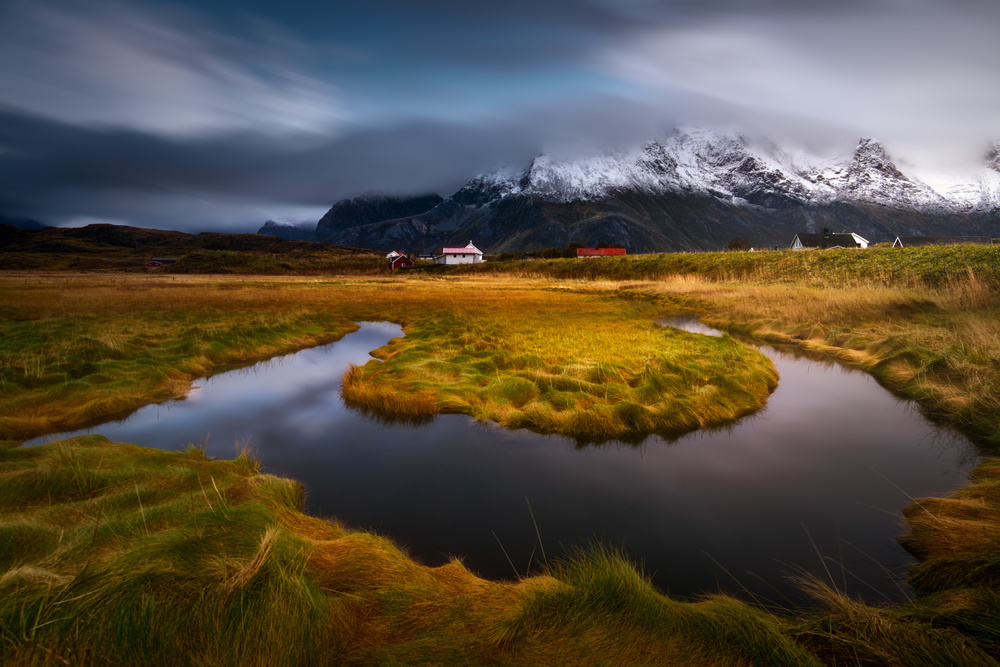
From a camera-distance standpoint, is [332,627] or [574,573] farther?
[574,573]

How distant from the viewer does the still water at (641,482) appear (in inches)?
216

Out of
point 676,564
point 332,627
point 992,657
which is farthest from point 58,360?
point 992,657

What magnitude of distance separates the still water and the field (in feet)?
1.58

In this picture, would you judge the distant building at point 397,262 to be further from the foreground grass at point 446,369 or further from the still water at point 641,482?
the still water at point 641,482

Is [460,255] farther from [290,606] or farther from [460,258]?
[290,606]

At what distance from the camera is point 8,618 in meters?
2.93

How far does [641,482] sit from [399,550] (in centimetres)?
409

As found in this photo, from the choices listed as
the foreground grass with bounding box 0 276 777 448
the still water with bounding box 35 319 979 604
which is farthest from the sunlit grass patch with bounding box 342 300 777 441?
the still water with bounding box 35 319 979 604

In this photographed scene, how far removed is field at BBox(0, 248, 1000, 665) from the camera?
10.7 feet

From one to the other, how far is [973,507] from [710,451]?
11.5 feet

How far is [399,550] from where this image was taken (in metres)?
5.45

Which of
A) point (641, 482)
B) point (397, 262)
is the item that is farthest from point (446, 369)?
point (397, 262)

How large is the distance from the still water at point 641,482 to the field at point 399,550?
0.48m

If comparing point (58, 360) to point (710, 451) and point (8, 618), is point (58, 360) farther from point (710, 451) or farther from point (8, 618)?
point (710, 451)
